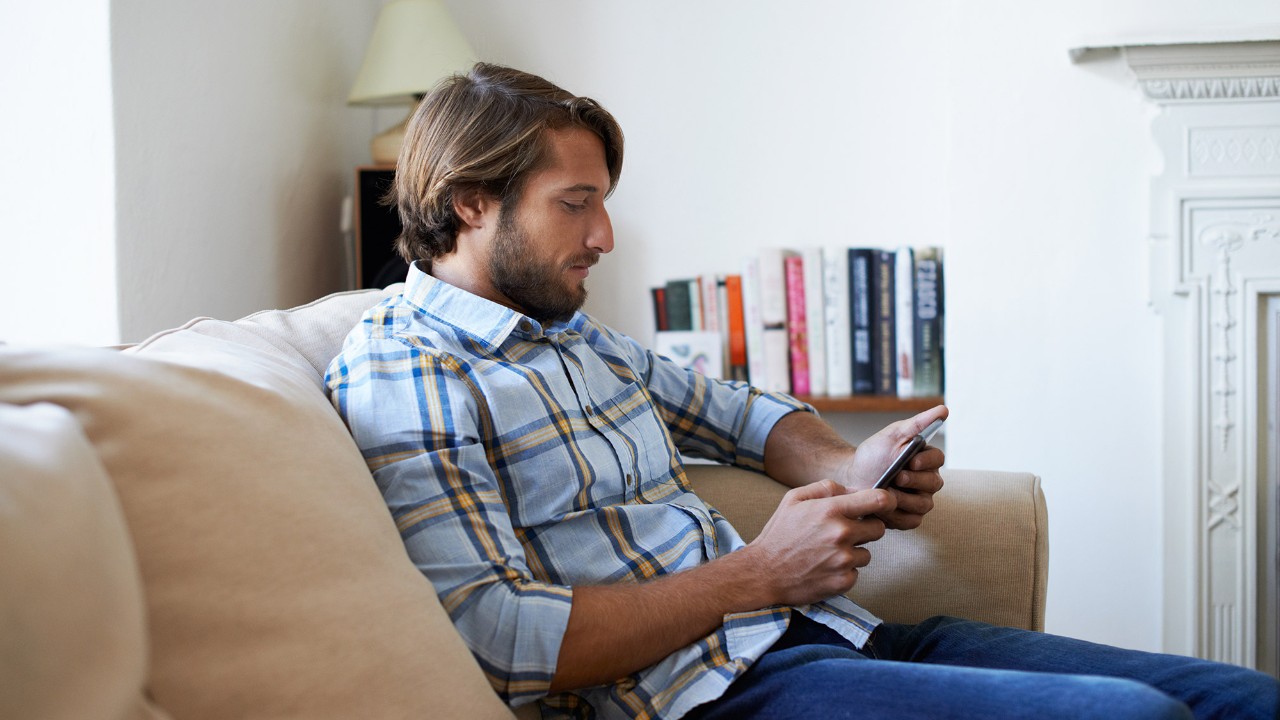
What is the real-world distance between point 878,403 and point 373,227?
1.09 metres

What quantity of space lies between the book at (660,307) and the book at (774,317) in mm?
234

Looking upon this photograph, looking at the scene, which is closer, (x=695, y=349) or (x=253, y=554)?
(x=253, y=554)

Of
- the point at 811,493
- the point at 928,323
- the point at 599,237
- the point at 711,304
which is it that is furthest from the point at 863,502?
the point at 711,304

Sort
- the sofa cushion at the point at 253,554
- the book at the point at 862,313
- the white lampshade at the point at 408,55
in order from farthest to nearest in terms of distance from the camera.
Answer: the book at the point at 862,313, the white lampshade at the point at 408,55, the sofa cushion at the point at 253,554

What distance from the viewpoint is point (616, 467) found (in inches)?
44.2

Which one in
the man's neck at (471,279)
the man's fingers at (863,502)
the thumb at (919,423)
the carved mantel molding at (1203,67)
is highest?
the carved mantel molding at (1203,67)

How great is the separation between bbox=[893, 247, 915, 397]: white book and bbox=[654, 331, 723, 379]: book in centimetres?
38

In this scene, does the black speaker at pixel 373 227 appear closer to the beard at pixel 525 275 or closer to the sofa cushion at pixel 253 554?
the beard at pixel 525 275

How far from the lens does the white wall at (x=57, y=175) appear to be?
1470 millimetres

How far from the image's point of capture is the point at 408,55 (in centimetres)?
210

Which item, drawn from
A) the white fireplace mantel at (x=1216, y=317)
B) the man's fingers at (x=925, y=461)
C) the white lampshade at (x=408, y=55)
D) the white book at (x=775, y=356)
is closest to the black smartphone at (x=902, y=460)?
the man's fingers at (x=925, y=461)

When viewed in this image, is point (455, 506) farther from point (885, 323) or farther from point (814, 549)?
point (885, 323)

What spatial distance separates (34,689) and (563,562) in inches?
21.7

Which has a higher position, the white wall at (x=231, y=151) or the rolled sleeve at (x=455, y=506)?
the white wall at (x=231, y=151)
